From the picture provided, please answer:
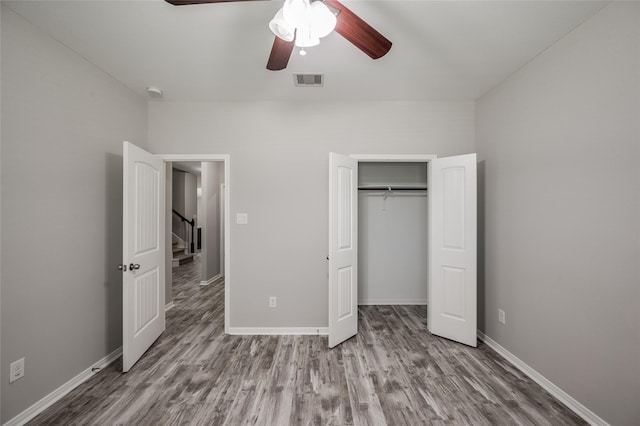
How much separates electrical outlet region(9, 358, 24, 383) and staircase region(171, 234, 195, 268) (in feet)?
17.0

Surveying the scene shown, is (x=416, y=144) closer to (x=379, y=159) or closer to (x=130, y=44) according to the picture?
(x=379, y=159)

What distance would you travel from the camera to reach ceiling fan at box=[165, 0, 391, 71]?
122 cm

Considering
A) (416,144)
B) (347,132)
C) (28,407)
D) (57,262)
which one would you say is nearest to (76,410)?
(28,407)


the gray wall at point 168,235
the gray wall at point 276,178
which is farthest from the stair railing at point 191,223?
the gray wall at point 276,178

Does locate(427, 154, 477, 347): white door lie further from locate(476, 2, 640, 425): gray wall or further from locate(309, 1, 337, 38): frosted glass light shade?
locate(309, 1, 337, 38): frosted glass light shade

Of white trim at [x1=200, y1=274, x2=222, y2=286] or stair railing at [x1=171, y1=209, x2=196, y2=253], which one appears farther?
stair railing at [x1=171, y1=209, x2=196, y2=253]

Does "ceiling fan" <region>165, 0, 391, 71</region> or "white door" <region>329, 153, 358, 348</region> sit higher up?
"ceiling fan" <region>165, 0, 391, 71</region>

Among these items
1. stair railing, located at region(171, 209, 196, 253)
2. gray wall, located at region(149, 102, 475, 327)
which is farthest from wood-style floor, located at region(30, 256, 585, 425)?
stair railing, located at region(171, 209, 196, 253)

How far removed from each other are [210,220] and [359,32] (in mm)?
4649

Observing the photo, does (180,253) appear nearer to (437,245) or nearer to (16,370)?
(16,370)

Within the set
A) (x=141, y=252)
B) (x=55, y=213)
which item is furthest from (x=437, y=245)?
(x=55, y=213)

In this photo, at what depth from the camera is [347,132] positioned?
3.19 meters

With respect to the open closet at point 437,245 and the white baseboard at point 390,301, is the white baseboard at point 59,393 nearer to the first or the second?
the open closet at point 437,245

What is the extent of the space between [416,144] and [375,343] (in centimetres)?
230
